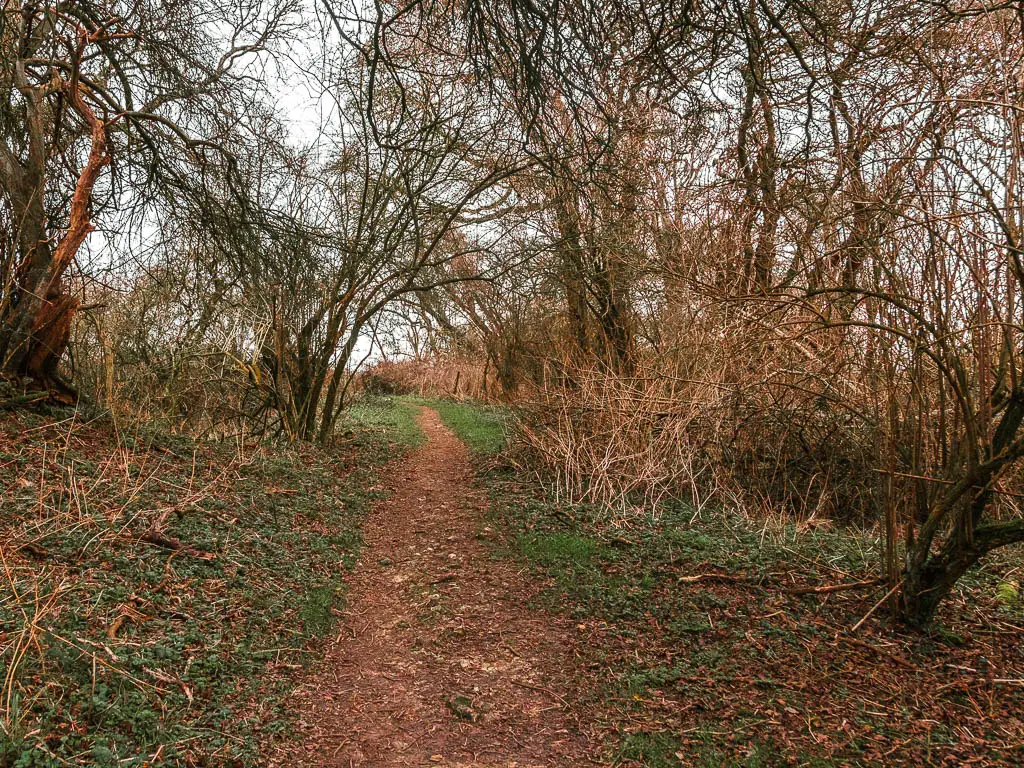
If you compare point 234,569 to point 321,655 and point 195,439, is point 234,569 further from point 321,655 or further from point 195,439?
point 195,439

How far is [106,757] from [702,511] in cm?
552

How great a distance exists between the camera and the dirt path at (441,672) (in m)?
3.55

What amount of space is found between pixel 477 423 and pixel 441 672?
35.4ft

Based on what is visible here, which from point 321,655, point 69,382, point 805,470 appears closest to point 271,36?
point 69,382

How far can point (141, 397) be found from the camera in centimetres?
798

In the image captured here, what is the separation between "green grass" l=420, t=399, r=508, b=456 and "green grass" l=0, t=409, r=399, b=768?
4623 millimetres

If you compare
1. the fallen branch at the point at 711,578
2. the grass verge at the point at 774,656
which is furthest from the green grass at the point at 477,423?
the fallen branch at the point at 711,578

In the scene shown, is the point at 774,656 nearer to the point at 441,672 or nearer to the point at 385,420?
the point at 441,672

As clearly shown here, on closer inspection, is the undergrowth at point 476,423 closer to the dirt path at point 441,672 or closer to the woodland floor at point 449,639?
the dirt path at point 441,672

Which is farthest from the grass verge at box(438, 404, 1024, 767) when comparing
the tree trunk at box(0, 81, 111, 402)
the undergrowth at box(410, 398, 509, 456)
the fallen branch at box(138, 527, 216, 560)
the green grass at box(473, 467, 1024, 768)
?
the undergrowth at box(410, 398, 509, 456)

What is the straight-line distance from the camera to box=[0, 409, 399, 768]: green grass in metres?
3.03

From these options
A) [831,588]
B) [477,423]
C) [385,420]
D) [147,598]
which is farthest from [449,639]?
[385,420]

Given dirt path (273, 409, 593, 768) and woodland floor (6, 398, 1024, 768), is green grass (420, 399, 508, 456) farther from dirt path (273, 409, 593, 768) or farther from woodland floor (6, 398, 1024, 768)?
woodland floor (6, 398, 1024, 768)

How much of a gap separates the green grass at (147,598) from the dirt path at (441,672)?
0.86 ft
